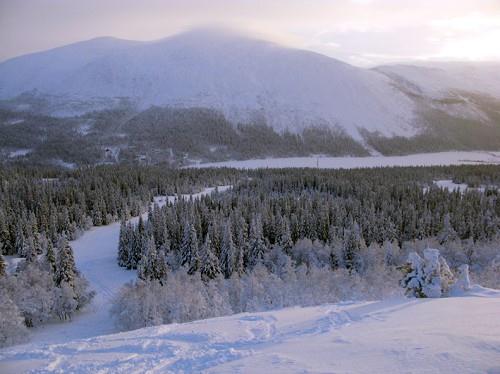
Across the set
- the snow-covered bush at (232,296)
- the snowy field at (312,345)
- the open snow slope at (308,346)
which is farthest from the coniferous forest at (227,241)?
the open snow slope at (308,346)

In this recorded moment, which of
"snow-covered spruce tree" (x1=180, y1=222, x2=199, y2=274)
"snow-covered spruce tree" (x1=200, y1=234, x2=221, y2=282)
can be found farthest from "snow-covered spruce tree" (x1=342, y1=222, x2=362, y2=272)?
"snow-covered spruce tree" (x1=180, y1=222, x2=199, y2=274)

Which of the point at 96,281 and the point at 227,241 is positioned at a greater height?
the point at 227,241

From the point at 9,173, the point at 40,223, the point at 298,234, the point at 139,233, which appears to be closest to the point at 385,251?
the point at 298,234

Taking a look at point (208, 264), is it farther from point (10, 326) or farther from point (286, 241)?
point (10, 326)

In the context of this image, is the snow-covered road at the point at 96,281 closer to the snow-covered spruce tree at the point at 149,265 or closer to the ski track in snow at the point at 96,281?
the ski track in snow at the point at 96,281

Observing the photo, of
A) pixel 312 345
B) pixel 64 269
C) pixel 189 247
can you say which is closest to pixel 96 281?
pixel 64 269

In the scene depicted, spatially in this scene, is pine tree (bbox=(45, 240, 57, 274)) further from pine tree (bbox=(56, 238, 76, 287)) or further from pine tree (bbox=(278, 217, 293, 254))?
pine tree (bbox=(278, 217, 293, 254))
